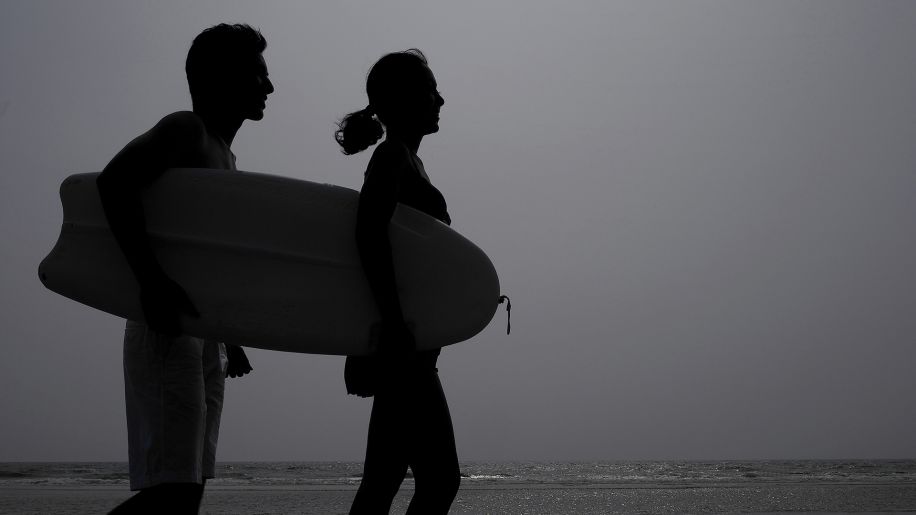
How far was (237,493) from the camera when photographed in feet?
19.3

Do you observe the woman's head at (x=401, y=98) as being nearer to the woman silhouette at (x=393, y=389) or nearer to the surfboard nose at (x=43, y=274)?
the woman silhouette at (x=393, y=389)

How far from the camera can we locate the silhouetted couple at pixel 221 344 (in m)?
1.33

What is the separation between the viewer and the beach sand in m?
4.45

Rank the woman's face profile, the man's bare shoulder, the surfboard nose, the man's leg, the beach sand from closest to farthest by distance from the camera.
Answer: the man's leg, the man's bare shoulder, the surfboard nose, the woman's face profile, the beach sand

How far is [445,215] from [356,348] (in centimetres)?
43

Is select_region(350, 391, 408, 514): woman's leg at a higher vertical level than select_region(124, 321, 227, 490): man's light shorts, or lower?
lower

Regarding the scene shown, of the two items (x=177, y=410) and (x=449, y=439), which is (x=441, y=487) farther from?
(x=177, y=410)

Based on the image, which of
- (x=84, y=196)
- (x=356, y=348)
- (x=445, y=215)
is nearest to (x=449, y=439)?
(x=356, y=348)

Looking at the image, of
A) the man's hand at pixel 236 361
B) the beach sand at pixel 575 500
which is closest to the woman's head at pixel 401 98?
the man's hand at pixel 236 361

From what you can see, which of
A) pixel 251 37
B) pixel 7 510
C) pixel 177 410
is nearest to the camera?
pixel 177 410

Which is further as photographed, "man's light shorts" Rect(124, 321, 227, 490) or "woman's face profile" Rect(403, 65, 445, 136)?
"woman's face profile" Rect(403, 65, 445, 136)

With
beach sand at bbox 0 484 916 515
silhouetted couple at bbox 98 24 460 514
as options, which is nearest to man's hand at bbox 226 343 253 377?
silhouetted couple at bbox 98 24 460 514

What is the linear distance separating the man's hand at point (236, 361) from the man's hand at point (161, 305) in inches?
18.5

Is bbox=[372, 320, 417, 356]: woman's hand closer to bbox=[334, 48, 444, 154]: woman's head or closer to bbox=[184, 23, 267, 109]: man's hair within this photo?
bbox=[334, 48, 444, 154]: woman's head
